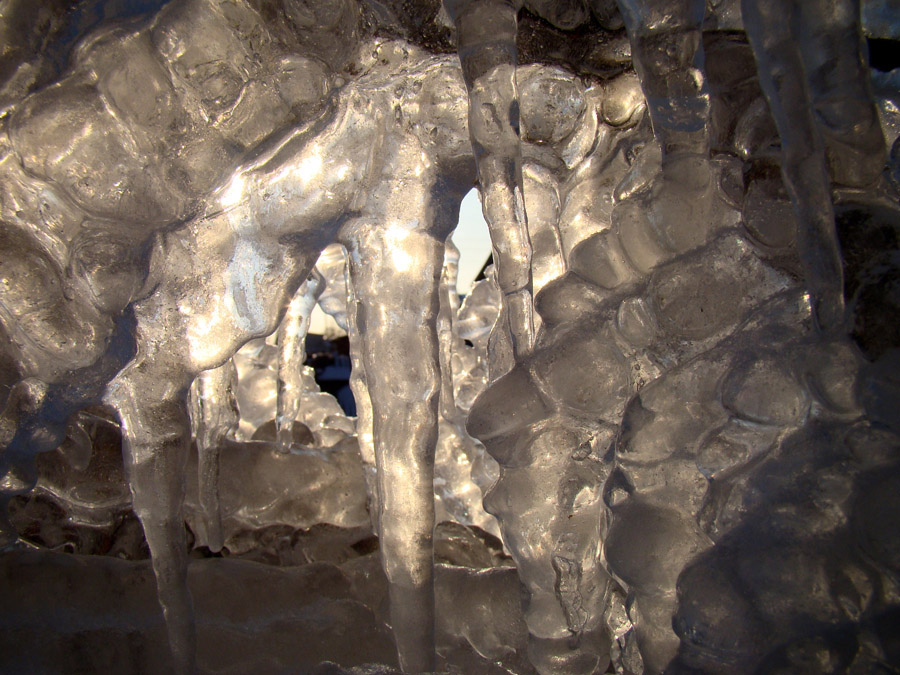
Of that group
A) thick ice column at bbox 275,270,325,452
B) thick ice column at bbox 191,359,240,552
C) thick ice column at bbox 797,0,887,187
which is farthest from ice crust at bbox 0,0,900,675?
thick ice column at bbox 275,270,325,452

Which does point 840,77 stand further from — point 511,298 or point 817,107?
point 511,298

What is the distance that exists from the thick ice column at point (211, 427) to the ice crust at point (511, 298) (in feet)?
0.50

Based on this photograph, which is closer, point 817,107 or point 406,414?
point 817,107

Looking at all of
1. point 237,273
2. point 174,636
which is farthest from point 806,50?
point 174,636

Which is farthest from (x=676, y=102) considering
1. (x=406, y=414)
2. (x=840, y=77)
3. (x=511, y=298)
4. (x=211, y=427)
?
(x=211, y=427)

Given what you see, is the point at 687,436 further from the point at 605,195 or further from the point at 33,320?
→ the point at 33,320

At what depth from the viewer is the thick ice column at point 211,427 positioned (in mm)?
1208

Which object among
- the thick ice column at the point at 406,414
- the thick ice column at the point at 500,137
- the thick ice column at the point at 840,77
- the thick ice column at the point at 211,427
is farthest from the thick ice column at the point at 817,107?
the thick ice column at the point at 211,427

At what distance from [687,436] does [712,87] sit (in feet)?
1.33

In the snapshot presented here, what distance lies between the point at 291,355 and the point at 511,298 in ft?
2.58

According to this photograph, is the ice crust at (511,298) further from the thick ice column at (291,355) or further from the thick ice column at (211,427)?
the thick ice column at (291,355)

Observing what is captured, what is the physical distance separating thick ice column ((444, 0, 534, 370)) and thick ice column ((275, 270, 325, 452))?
0.70 meters

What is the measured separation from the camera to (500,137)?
2.56 ft

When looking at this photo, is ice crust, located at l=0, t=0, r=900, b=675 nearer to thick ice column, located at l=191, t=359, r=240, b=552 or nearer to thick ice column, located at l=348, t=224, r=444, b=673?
thick ice column, located at l=348, t=224, r=444, b=673
